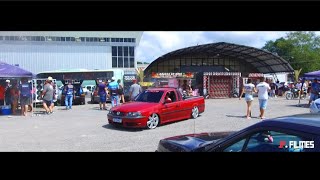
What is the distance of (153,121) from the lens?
361 inches

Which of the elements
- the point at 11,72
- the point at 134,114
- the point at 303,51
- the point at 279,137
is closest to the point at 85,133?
the point at 134,114

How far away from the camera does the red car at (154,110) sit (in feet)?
29.0

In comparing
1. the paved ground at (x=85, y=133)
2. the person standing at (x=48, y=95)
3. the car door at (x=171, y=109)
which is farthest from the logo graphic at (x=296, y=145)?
the person standing at (x=48, y=95)

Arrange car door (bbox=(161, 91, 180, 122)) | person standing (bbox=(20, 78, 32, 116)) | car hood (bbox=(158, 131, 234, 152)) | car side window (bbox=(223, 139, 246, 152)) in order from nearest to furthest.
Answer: car side window (bbox=(223, 139, 246, 152)) → car hood (bbox=(158, 131, 234, 152)) → car door (bbox=(161, 91, 180, 122)) → person standing (bbox=(20, 78, 32, 116))

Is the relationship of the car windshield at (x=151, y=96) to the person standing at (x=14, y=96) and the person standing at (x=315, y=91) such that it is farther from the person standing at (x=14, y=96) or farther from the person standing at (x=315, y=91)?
the person standing at (x=315, y=91)

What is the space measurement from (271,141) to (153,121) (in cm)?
653

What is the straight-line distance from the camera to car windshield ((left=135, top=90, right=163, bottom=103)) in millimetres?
9782

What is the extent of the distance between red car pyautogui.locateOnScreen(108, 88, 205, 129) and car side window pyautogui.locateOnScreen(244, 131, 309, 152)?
6.14 metres

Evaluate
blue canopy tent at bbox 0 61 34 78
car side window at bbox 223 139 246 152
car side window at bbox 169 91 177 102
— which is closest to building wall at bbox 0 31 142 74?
blue canopy tent at bbox 0 61 34 78

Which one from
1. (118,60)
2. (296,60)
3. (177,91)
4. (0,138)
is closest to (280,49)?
(296,60)

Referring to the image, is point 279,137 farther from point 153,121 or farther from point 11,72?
point 11,72

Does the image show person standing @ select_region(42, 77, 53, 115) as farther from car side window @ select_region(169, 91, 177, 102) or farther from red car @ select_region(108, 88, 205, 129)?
car side window @ select_region(169, 91, 177, 102)
